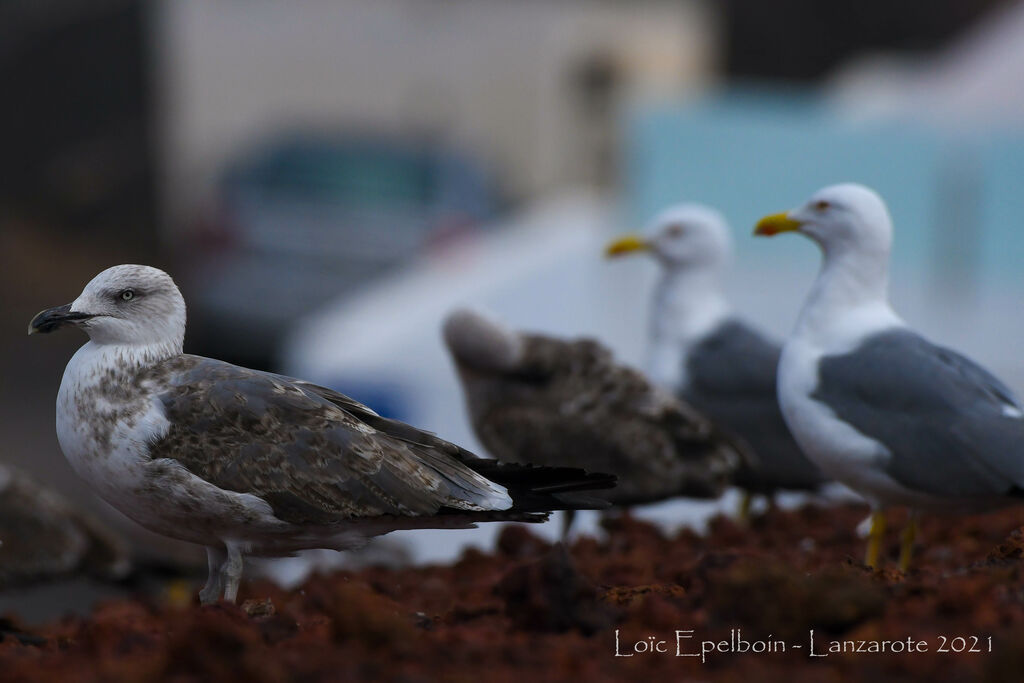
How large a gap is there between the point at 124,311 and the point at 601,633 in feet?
6.00

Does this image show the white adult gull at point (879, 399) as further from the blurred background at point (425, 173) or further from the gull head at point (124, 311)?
the blurred background at point (425, 173)

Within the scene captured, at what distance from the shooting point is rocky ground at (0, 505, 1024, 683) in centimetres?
351

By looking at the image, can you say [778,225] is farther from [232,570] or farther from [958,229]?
[958,229]

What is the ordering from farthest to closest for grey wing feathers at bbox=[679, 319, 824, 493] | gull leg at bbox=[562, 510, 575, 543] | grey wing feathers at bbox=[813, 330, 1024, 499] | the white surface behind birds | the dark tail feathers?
the white surface behind birds
grey wing feathers at bbox=[679, 319, 824, 493]
gull leg at bbox=[562, 510, 575, 543]
grey wing feathers at bbox=[813, 330, 1024, 499]
the dark tail feathers

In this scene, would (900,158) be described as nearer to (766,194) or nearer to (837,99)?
(766,194)

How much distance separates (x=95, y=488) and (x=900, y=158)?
29.3ft

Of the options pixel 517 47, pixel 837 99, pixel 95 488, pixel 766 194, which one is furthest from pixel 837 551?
pixel 517 47

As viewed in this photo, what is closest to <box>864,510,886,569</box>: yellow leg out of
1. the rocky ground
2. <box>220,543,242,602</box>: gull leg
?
the rocky ground

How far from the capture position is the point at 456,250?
1420cm

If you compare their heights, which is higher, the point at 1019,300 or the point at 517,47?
the point at 517,47

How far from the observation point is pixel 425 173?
58.0 feet

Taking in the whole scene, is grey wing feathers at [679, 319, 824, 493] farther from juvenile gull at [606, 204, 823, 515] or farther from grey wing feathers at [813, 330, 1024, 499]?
grey wing feathers at [813, 330, 1024, 499]

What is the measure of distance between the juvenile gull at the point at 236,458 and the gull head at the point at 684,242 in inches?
133

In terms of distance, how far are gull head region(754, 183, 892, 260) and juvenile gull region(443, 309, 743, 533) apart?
3.36 ft
